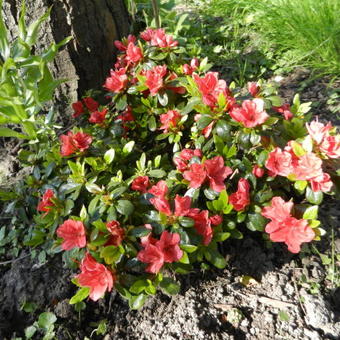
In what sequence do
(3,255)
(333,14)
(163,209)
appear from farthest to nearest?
(333,14) → (3,255) → (163,209)

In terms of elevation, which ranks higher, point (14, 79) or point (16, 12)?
point (16, 12)

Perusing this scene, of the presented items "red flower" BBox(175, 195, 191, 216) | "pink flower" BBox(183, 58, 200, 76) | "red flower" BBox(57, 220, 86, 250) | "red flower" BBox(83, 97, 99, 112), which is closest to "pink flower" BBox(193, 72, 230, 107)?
"pink flower" BBox(183, 58, 200, 76)

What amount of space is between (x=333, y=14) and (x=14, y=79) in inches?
88.9

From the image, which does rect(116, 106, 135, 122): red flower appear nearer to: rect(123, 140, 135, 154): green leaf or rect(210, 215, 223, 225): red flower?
rect(123, 140, 135, 154): green leaf

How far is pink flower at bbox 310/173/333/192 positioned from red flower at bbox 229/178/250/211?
0.24m

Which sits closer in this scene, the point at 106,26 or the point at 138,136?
the point at 138,136

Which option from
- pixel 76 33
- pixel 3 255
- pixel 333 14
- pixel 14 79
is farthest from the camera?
pixel 333 14

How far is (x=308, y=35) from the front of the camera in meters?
2.70

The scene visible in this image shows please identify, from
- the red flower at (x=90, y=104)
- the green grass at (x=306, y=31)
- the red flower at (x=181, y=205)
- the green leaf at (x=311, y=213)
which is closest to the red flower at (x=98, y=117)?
the red flower at (x=90, y=104)

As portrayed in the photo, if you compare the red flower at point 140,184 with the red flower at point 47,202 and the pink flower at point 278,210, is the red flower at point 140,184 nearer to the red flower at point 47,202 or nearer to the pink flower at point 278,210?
the red flower at point 47,202

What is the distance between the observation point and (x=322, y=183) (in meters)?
1.35

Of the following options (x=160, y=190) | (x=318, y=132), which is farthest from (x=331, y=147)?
(x=160, y=190)

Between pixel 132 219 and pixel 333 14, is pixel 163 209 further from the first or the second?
pixel 333 14

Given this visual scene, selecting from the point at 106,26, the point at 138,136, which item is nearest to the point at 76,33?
the point at 106,26
